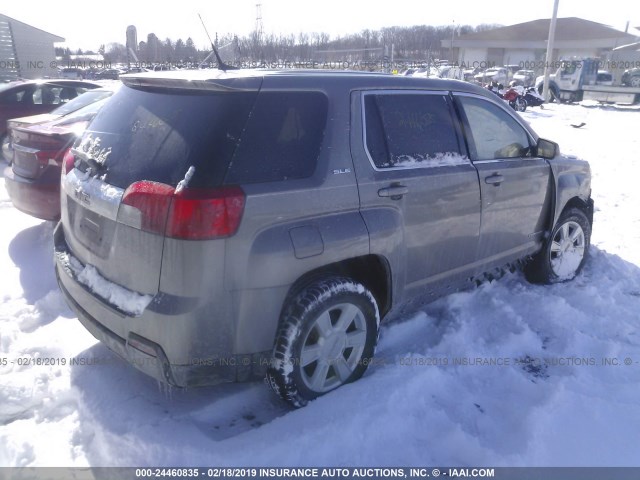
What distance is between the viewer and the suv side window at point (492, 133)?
3.92 m

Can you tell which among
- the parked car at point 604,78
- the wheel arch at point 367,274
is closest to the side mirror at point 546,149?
the wheel arch at point 367,274

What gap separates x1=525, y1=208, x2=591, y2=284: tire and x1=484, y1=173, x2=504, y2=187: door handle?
44.1 inches

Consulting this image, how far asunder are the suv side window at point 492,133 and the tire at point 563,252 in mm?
951

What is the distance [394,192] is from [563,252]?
258cm

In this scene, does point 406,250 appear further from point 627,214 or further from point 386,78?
point 627,214

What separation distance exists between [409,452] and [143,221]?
69.7 inches

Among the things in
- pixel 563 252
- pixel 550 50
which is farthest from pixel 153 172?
pixel 550 50

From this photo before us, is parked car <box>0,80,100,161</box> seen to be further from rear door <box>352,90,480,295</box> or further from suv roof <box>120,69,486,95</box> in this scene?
rear door <box>352,90,480,295</box>

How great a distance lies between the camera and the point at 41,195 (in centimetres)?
514

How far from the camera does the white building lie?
962 inches

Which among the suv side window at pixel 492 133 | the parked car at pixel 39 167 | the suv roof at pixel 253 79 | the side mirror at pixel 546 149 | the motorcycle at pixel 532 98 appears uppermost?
the suv roof at pixel 253 79

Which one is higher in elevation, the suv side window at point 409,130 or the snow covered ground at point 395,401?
the suv side window at point 409,130

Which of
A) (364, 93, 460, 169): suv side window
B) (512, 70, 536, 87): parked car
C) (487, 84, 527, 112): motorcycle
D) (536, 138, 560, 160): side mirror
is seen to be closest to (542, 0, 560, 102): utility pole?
(512, 70, 536, 87): parked car

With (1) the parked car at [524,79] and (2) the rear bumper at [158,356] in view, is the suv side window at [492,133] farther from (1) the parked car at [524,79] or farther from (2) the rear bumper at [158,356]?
(1) the parked car at [524,79]
